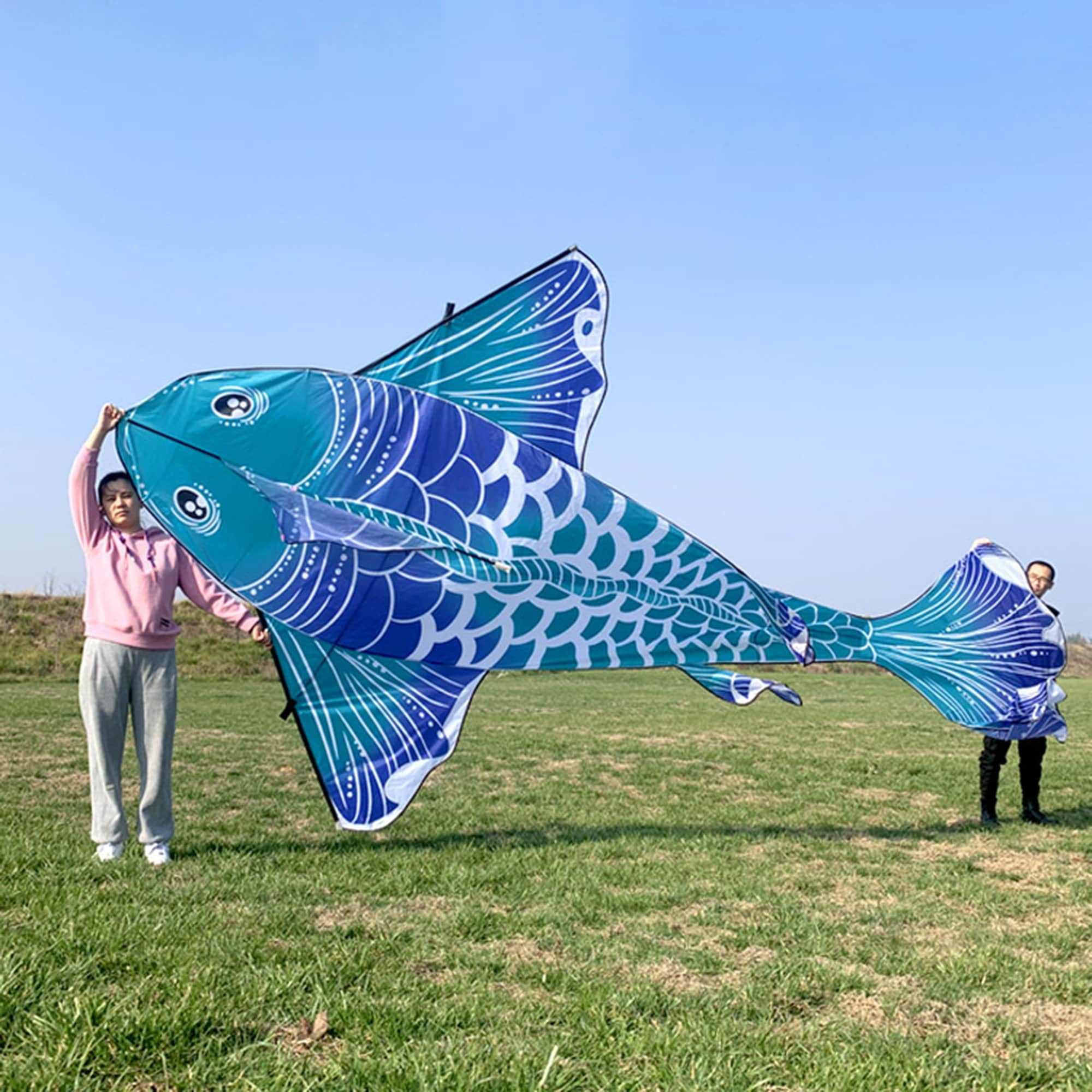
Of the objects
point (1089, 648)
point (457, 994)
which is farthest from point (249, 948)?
point (1089, 648)

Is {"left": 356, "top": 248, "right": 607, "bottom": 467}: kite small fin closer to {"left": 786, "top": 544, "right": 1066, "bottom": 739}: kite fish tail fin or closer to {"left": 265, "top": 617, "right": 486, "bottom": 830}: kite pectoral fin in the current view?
{"left": 265, "top": 617, "right": 486, "bottom": 830}: kite pectoral fin

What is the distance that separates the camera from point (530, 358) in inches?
215

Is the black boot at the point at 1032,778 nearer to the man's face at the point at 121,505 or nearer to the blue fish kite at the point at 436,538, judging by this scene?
the blue fish kite at the point at 436,538

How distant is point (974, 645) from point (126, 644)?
16.9ft

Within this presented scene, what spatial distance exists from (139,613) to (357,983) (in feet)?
8.81

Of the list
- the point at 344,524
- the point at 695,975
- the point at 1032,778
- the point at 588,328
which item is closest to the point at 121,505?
the point at 344,524

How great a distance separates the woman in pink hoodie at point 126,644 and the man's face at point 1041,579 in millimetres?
5721

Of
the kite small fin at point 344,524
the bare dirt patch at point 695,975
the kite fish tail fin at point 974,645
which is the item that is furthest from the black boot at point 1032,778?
the kite small fin at point 344,524

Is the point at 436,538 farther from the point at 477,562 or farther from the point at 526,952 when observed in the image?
the point at 526,952

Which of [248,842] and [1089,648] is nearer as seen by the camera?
[248,842]

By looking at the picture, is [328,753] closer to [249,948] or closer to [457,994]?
[249,948]

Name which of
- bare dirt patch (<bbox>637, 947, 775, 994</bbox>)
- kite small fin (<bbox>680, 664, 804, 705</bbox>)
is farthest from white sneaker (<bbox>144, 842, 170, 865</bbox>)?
kite small fin (<bbox>680, 664, 804, 705</bbox>)

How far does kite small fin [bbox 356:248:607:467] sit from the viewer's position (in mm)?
5371

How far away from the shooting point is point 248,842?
20.1ft
